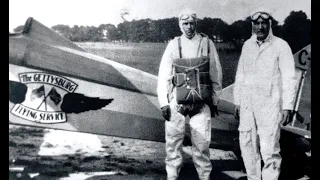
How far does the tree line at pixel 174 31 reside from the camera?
3641 millimetres

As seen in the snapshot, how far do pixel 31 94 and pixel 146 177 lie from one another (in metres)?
1.32

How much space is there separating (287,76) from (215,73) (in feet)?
2.09

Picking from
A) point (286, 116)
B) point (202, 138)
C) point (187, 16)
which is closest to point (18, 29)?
point (187, 16)

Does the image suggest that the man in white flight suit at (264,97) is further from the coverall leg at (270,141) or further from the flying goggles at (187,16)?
the flying goggles at (187,16)

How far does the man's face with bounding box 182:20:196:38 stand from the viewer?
11.5 feet

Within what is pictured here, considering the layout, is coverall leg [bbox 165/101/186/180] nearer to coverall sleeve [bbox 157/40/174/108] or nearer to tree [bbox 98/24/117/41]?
coverall sleeve [bbox 157/40/174/108]

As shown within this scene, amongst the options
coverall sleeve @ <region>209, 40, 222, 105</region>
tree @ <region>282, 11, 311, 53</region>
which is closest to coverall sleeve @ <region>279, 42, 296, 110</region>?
tree @ <region>282, 11, 311, 53</region>

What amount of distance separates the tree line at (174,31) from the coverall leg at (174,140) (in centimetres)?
73

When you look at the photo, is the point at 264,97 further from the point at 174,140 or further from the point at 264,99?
the point at 174,140

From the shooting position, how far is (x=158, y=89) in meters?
3.50

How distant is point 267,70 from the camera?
3.49 metres

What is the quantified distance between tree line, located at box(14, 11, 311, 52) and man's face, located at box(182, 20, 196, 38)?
0.48 feet

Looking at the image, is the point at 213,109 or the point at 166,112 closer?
A: the point at 166,112

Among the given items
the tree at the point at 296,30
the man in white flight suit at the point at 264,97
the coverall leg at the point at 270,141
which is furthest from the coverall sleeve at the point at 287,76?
the tree at the point at 296,30
